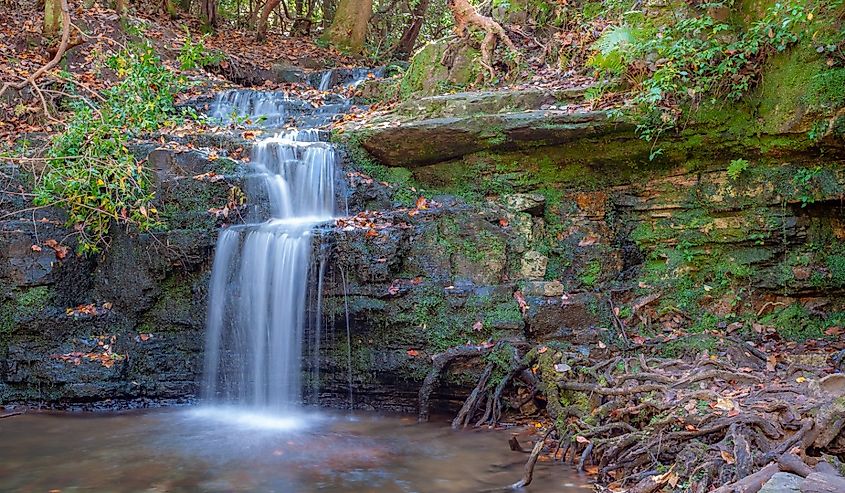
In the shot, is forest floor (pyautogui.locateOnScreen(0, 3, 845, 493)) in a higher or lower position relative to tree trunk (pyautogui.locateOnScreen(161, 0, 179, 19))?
lower

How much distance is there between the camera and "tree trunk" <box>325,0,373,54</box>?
16.4 metres

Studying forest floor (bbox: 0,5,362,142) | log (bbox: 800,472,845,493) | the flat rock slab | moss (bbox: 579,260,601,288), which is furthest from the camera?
forest floor (bbox: 0,5,362,142)

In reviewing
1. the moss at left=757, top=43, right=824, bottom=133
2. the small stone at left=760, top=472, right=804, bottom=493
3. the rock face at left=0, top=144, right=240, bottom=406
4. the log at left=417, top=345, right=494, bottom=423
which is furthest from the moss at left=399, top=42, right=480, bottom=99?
the small stone at left=760, top=472, right=804, bottom=493

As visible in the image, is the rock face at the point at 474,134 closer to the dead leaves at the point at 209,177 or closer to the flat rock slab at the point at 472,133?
the flat rock slab at the point at 472,133

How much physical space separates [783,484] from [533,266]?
14.5 ft

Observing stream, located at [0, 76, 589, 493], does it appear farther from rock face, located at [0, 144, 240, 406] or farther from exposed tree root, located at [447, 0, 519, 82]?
exposed tree root, located at [447, 0, 519, 82]

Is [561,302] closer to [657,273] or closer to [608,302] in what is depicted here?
[608,302]

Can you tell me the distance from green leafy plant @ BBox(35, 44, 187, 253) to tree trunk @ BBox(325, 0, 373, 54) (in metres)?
8.44

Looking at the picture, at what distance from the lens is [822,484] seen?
10.7 ft

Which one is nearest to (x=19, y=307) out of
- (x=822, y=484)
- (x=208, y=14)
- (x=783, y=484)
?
(x=783, y=484)

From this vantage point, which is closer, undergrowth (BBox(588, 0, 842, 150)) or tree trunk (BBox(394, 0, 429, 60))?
undergrowth (BBox(588, 0, 842, 150))

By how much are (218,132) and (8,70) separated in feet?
12.5

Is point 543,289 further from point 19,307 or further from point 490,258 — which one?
point 19,307

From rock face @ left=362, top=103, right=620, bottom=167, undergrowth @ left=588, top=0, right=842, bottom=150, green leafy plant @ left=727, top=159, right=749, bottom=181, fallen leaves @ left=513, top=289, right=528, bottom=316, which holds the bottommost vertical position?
fallen leaves @ left=513, top=289, right=528, bottom=316
